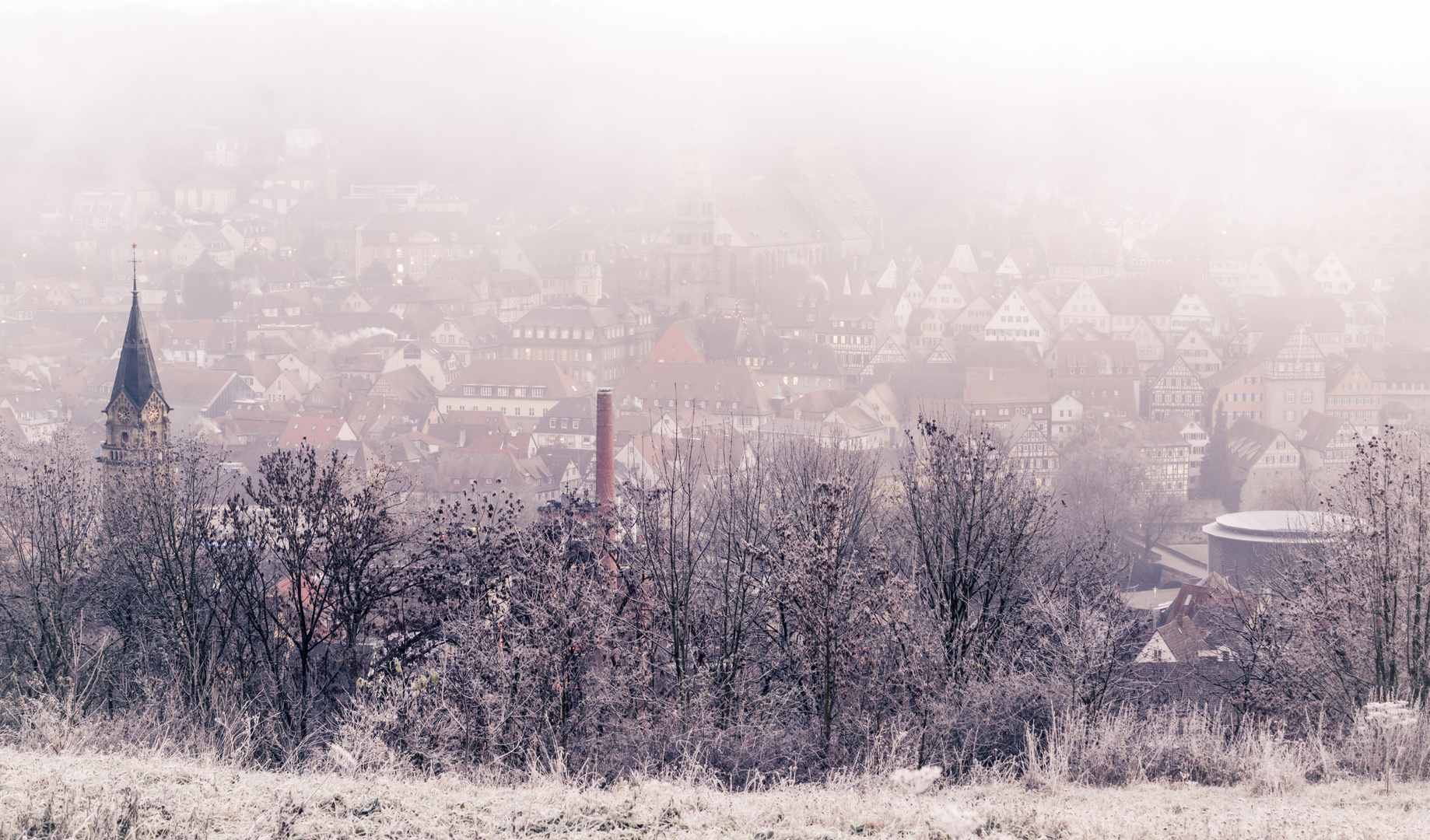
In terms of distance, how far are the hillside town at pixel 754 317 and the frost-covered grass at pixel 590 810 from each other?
92.3ft

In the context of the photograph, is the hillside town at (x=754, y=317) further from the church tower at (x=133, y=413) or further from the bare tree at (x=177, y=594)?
the bare tree at (x=177, y=594)

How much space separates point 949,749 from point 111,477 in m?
25.6

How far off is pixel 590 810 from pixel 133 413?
2957 centimetres

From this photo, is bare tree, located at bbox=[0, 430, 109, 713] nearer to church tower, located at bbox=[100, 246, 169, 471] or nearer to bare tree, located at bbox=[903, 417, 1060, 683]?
church tower, located at bbox=[100, 246, 169, 471]

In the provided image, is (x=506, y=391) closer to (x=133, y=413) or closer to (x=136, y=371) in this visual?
(x=136, y=371)

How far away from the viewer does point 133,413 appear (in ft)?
118

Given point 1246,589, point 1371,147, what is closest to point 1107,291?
point 1371,147

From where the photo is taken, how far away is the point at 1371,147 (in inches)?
4624

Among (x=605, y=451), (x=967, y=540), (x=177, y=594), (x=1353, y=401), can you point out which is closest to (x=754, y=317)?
(x=1353, y=401)

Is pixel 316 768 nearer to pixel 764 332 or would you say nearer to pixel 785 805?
pixel 785 805

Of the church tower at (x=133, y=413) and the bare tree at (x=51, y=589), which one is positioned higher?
the church tower at (x=133, y=413)

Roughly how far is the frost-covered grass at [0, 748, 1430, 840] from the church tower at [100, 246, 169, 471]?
1055 inches

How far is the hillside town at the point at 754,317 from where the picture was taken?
218 ft

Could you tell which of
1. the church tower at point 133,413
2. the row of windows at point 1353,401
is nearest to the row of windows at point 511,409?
the church tower at point 133,413
